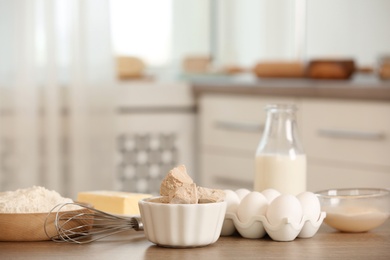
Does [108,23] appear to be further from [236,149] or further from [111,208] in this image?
[111,208]

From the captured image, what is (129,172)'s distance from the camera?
3514 millimetres

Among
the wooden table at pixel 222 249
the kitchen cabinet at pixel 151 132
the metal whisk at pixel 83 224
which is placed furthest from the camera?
the kitchen cabinet at pixel 151 132

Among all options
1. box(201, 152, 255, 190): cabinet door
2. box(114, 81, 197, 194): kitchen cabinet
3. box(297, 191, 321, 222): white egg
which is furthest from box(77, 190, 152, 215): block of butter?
box(114, 81, 197, 194): kitchen cabinet

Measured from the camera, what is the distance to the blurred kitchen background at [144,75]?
322 centimetres

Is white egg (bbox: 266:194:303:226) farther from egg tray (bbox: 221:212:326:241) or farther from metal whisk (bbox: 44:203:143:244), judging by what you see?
metal whisk (bbox: 44:203:143:244)

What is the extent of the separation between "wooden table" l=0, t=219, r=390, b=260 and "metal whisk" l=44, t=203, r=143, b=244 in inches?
0.6

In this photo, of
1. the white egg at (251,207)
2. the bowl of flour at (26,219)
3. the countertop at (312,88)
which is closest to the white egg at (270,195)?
the white egg at (251,207)

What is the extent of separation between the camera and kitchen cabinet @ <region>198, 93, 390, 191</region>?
2.67m

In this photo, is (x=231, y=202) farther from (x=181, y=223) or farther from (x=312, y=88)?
(x=312, y=88)

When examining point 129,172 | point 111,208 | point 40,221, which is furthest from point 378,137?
point 40,221

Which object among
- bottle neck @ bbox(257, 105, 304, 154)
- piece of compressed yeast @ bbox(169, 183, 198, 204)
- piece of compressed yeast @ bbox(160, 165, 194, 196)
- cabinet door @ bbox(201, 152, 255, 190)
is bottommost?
cabinet door @ bbox(201, 152, 255, 190)

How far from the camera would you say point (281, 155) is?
1501 millimetres

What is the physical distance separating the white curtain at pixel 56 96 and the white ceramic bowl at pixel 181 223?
2099mm

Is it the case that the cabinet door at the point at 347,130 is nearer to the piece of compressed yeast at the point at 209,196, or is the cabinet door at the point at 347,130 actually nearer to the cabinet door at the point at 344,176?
the cabinet door at the point at 344,176
